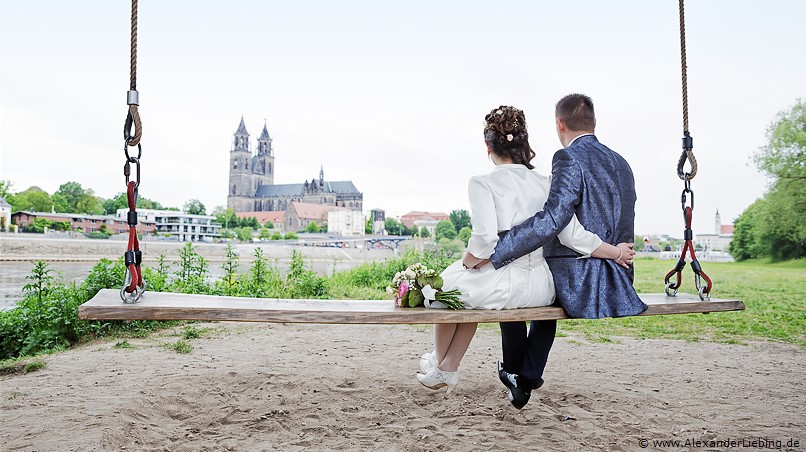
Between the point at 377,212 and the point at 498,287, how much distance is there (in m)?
128

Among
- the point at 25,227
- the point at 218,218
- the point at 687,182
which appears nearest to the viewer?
the point at 687,182

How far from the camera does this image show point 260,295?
8484mm

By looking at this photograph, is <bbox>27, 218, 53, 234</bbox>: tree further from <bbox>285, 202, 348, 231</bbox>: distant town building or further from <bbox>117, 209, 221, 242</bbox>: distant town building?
<bbox>285, 202, 348, 231</bbox>: distant town building

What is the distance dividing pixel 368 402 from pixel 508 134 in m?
1.94

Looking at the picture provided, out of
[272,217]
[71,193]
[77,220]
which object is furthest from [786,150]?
[272,217]

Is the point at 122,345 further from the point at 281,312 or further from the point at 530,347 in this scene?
the point at 530,347

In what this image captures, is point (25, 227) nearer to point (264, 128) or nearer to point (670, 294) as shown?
point (670, 294)

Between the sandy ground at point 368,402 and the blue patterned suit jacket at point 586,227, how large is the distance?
77cm

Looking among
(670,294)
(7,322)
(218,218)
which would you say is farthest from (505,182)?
(218,218)

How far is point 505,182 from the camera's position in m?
2.94

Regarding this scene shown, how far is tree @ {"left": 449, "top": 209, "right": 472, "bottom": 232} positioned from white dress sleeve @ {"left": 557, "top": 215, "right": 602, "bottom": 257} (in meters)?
49.6

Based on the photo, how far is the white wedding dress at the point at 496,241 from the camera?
112 inches

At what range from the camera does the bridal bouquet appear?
289 cm

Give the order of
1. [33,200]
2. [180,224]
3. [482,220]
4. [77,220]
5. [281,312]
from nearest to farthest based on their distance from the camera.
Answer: [281,312] < [482,220] < [33,200] < [77,220] < [180,224]
